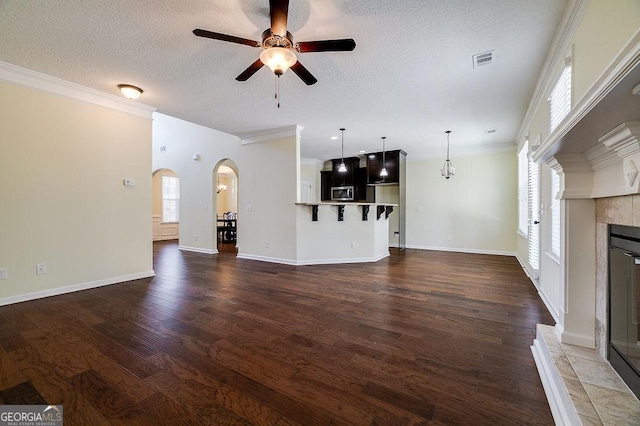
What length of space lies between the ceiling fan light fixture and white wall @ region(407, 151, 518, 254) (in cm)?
569

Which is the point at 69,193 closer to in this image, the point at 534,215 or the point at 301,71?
the point at 301,71

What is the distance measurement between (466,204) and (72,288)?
7510 mm

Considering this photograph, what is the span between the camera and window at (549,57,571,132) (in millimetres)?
2250

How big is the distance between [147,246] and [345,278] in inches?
123

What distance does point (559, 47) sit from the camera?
231cm

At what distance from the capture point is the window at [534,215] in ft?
11.8

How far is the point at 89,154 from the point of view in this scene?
3455 mm

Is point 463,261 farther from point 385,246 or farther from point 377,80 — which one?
point 377,80

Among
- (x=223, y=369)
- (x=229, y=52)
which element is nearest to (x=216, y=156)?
(x=229, y=52)

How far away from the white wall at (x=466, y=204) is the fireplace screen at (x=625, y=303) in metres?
5.16

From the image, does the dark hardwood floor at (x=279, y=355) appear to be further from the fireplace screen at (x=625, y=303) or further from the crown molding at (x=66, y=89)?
the crown molding at (x=66, y=89)

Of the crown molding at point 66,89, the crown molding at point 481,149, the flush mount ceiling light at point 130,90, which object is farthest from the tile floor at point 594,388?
the crown molding at point 481,149

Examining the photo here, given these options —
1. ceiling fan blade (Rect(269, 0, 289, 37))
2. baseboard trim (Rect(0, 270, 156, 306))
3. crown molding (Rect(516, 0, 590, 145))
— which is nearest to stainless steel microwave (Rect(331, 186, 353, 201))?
crown molding (Rect(516, 0, 590, 145))

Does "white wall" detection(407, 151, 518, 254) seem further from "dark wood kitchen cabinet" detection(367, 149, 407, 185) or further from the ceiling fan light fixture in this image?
the ceiling fan light fixture
